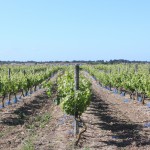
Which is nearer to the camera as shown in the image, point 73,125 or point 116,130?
point 116,130

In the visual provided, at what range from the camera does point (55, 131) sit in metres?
14.8

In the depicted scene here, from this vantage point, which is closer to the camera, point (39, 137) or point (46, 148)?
point (46, 148)

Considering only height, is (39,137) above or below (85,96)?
below

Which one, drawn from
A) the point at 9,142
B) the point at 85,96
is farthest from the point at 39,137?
the point at 85,96

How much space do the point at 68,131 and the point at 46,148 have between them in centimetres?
295

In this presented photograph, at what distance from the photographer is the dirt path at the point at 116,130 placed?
1246cm

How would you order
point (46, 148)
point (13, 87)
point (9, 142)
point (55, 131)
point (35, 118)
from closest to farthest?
point (46, 148) → point (9, 142) → point (55, 131) → point (35, 118) → point (13, 87)

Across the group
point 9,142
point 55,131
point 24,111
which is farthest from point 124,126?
point 24,111

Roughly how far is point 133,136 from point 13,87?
15017 millimetres

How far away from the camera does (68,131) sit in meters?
14.7

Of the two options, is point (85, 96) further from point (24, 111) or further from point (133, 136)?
point (24, 111)

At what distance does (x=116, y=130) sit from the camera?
15211 millimetres

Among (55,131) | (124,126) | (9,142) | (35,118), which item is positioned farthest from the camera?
(35,118)

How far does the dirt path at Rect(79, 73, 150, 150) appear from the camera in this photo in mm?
12461
